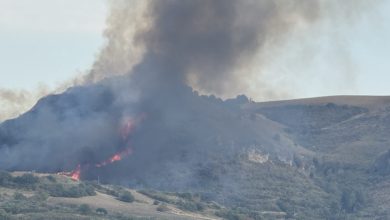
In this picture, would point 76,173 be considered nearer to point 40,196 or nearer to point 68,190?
point 68,190

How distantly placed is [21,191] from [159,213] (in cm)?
1928

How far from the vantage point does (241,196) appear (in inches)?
7397

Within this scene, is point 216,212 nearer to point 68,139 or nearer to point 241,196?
point 241,196

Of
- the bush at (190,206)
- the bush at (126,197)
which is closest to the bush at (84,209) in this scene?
the bush at (126,197)

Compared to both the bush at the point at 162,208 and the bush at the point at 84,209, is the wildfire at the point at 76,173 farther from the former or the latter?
the bush at the point at 84,209

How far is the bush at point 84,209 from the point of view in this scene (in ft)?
466

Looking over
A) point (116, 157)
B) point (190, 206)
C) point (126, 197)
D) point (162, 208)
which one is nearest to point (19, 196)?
point (126, 197)

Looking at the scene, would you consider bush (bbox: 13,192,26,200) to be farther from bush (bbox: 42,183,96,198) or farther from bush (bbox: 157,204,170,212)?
bush (bbox: 157,204,170,212)

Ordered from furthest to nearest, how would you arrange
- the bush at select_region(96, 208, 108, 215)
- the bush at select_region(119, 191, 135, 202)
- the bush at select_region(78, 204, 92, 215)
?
the bush at select_region(119, 191, 135, 202)
the bush at select_region(96, 208, 108, 215)
the bush at select_region(78, 204, 92, 215)

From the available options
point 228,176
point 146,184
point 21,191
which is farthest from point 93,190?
point 228,176

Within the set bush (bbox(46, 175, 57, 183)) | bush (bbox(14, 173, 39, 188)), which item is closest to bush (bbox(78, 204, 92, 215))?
bush (bbox(14, 173, 39, 188))

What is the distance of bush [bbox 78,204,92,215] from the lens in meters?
142

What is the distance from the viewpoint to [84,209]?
14312 centimetres

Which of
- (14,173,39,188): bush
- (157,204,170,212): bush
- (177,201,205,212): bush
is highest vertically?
(14,173,39,188): bush
